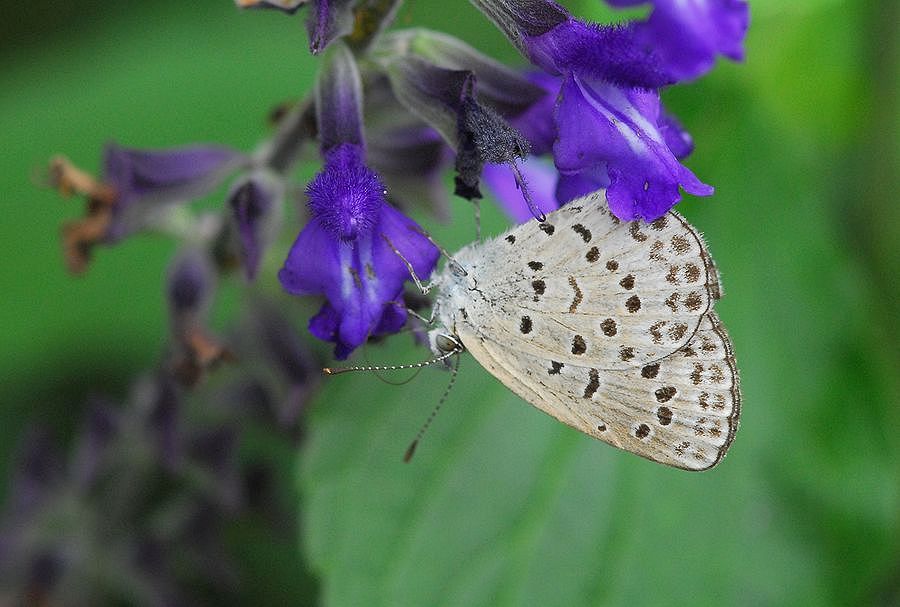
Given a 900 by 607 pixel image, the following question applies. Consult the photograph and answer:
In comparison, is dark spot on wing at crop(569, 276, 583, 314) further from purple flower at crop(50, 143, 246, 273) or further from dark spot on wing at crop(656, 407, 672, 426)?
purple flower at crop(50, 143, 246, 273)

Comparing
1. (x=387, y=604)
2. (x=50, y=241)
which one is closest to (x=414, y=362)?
(x=387, y=604)

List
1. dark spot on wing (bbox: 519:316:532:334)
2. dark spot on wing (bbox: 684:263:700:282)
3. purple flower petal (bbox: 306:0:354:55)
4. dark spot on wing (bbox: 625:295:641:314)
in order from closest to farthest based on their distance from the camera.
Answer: purple flower petal (bbox: 306:0:354:55), dark spot on wing (bbox: 684:263:700:282), dark spot on wing (bbox: 625:295:641:314), dark spot on wing (bbox: 519:316:532:334)

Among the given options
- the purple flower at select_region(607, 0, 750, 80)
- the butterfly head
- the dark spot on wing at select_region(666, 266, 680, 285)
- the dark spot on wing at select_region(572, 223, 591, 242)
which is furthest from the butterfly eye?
the purple flower at select_region(607, 0, 750, 80)

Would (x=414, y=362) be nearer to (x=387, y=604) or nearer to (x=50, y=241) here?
(x=387, y=604)

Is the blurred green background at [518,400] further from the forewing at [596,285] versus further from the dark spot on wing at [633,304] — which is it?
the dark spot on wing at [633,304]

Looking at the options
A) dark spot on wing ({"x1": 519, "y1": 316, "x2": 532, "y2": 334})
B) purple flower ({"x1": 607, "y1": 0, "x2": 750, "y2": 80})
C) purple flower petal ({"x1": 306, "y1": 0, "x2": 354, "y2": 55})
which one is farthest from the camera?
dark spot on wing ({"x1": 519, "y1": 316, "x2": 532, "y2": 334})

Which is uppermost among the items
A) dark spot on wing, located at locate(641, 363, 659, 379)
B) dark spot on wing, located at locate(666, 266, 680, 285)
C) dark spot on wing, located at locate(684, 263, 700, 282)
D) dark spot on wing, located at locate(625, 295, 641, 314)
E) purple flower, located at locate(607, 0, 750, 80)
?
purple flower, located at locate(607, 0, 750, 80)
